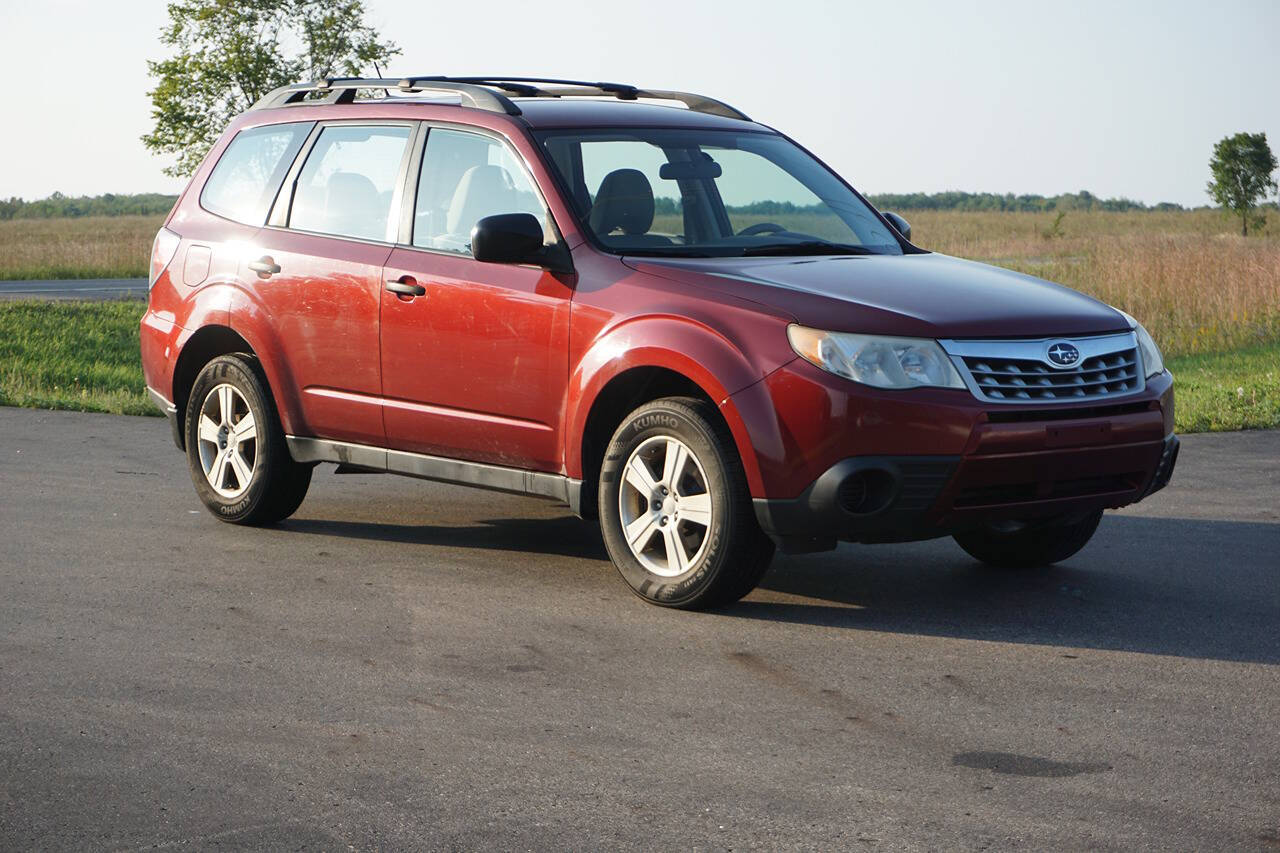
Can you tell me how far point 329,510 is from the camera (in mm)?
8750

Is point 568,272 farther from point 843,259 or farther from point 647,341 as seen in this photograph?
point 843,259

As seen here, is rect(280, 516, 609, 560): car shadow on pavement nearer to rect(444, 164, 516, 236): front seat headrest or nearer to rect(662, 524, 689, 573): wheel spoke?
rect(662, 524, 689, 573): wheel spoke

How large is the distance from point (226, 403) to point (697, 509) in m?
2.95

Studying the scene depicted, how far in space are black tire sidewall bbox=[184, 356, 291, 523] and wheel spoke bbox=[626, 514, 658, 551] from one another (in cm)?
225

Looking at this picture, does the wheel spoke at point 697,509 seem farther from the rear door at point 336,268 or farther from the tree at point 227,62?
the tree at point 227,62

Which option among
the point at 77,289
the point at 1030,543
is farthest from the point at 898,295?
the point at 77,289

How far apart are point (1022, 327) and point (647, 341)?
136 centimetres

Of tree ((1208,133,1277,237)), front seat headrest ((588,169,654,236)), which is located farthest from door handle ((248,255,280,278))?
tree ((1208,133,1277,237))

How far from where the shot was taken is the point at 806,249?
22.7 ft

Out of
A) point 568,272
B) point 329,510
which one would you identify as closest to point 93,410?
point 329,510

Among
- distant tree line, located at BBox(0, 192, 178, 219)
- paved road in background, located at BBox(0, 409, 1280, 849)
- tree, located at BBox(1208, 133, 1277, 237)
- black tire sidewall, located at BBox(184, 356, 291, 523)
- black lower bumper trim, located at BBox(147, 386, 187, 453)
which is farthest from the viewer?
distant tree line, located at BBox(0, 192, 178, 219)

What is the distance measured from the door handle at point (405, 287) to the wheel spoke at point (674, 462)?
4.71 feet

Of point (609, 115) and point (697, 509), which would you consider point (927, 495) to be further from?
point (609, 115)

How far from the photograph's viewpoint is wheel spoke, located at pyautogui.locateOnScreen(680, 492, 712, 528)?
6113mm
